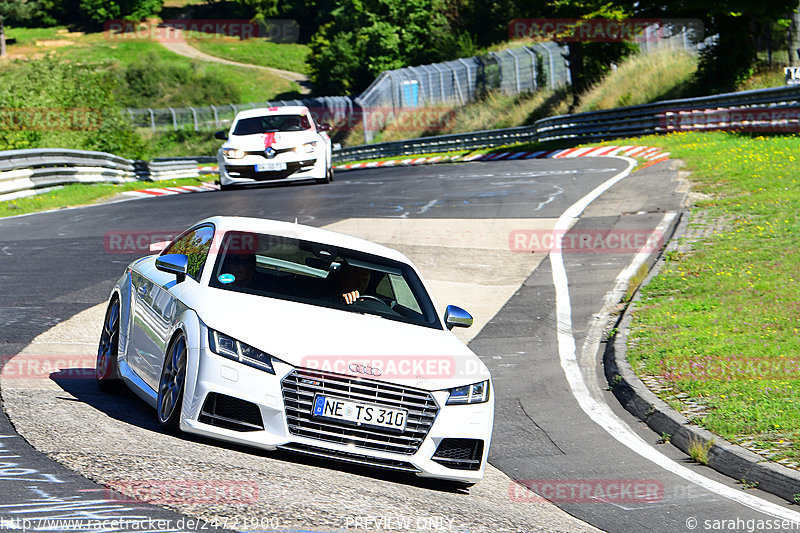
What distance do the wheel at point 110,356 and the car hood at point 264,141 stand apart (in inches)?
588

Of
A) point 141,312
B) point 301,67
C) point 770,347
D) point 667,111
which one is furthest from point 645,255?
point 301,67

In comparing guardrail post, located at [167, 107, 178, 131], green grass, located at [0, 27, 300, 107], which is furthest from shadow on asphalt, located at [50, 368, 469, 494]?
green grass, located at [0, 27, 300, 107]

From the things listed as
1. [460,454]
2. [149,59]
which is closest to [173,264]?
[460,454]

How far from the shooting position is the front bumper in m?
6.17

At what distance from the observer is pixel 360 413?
6.30 meters

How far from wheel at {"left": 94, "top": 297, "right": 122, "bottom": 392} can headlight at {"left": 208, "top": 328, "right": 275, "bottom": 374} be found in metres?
1.92

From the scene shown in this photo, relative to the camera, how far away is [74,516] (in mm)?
4777

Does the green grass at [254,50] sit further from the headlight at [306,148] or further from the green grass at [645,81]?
the headlight at [306,148]

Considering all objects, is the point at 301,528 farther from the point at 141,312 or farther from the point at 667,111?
the point at 667,111

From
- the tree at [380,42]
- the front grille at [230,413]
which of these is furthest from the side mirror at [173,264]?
the tree at [380,42]

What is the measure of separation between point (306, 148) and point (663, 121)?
14109 mm

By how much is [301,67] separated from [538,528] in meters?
113

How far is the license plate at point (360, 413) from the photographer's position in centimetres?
623

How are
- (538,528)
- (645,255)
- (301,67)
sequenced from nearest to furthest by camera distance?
1. (538,528)
2. (645,255)
3. (301,67)
